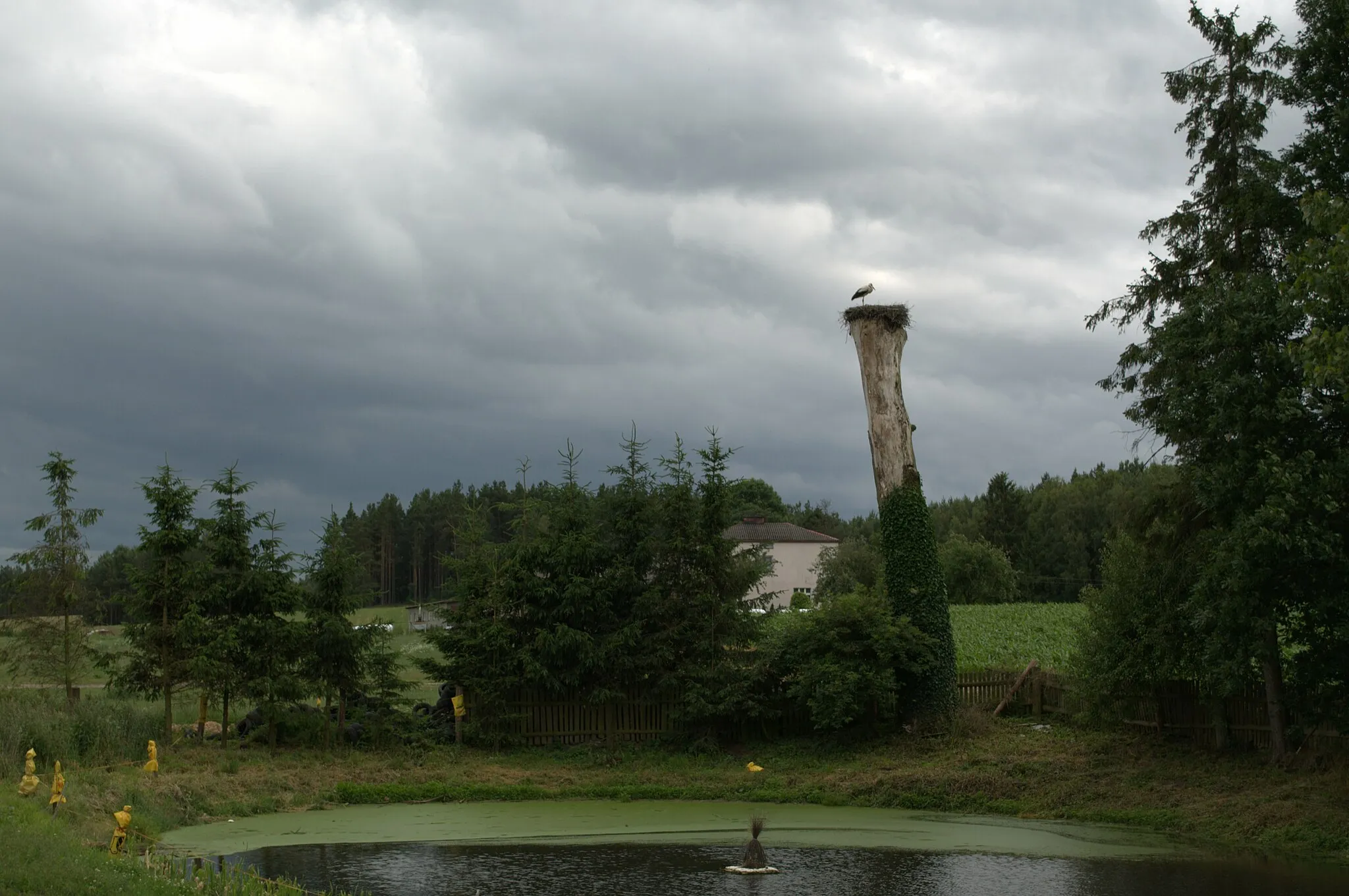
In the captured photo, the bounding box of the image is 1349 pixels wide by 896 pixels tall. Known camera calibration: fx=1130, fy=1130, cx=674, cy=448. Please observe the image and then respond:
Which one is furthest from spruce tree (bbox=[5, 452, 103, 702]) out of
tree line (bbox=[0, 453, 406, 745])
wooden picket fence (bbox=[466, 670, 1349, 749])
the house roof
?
the house roof

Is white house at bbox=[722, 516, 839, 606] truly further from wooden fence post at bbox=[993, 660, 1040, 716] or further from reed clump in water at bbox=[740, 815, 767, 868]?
reed clump in water at bbox=[740, 815, 767, 868]

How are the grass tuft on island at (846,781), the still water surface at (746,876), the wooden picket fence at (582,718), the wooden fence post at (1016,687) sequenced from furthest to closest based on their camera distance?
the wooden fence post at (1016,687) → the wooden picket fence at (582,718) → the grass tuft on island at (846,781) → the still water surface at (746,876)

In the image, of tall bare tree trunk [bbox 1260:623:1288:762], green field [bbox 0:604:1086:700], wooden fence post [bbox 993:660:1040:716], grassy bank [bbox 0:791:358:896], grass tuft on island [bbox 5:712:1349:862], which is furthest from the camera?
green field [bbox 0:604:1086:700]

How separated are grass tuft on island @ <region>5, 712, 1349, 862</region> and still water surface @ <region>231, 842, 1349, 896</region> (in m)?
2.18

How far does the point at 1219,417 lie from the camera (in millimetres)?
17516

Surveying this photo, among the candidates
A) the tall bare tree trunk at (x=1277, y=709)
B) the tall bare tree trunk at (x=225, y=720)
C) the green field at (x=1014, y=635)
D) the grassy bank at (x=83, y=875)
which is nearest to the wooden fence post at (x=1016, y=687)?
the green field at (x=1014, y=635)

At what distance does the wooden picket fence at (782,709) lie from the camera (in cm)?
2208

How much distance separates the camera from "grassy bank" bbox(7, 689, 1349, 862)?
661 inches

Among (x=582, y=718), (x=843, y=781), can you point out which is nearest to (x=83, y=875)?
(x=843, y=781)

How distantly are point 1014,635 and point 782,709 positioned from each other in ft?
63.2

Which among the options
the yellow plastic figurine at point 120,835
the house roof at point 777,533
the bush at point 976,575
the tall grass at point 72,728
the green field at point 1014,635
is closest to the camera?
the yellow plastic figurine at point 120,835

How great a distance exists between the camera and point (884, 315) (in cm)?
2592

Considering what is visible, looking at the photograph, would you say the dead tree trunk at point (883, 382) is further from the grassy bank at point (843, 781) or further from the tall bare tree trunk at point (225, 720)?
the tall bare tree trunk at point (225, 720)

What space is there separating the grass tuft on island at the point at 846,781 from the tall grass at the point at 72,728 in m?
0.36
